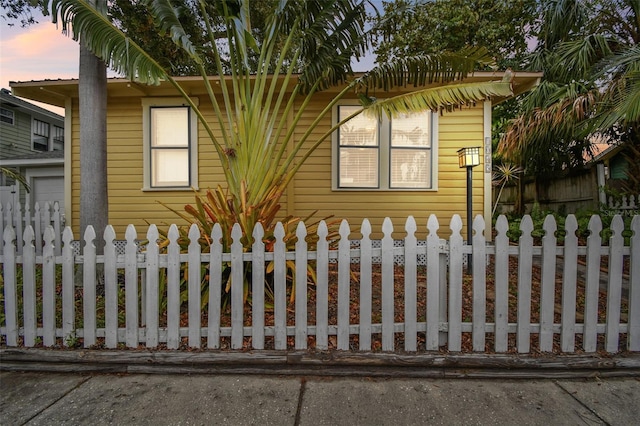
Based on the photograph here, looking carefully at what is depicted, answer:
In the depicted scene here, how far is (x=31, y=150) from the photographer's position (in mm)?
15047

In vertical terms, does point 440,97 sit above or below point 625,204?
above

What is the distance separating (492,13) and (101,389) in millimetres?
15351

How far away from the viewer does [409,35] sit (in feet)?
40.1

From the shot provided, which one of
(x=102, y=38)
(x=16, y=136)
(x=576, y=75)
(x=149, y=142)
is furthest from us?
(x=16, y=136)

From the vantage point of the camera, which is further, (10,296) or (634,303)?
(10,296)

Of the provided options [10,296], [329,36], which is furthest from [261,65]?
[10,296]

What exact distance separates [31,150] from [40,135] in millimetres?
1206

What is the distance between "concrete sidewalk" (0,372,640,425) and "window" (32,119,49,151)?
17757mm

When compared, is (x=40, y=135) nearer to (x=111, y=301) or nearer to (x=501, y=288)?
(x=111, y=301)

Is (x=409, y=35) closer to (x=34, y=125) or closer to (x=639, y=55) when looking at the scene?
(x=639, y=55)

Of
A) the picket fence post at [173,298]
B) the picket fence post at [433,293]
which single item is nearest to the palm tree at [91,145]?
the picket fence post at [173,298]

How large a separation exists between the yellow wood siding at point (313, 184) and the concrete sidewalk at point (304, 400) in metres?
3.82

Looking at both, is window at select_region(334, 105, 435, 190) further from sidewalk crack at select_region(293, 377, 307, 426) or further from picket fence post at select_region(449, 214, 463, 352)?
sidewalk crack at select_region(293, 377, 307, 426)

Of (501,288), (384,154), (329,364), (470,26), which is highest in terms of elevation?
(470,26)
